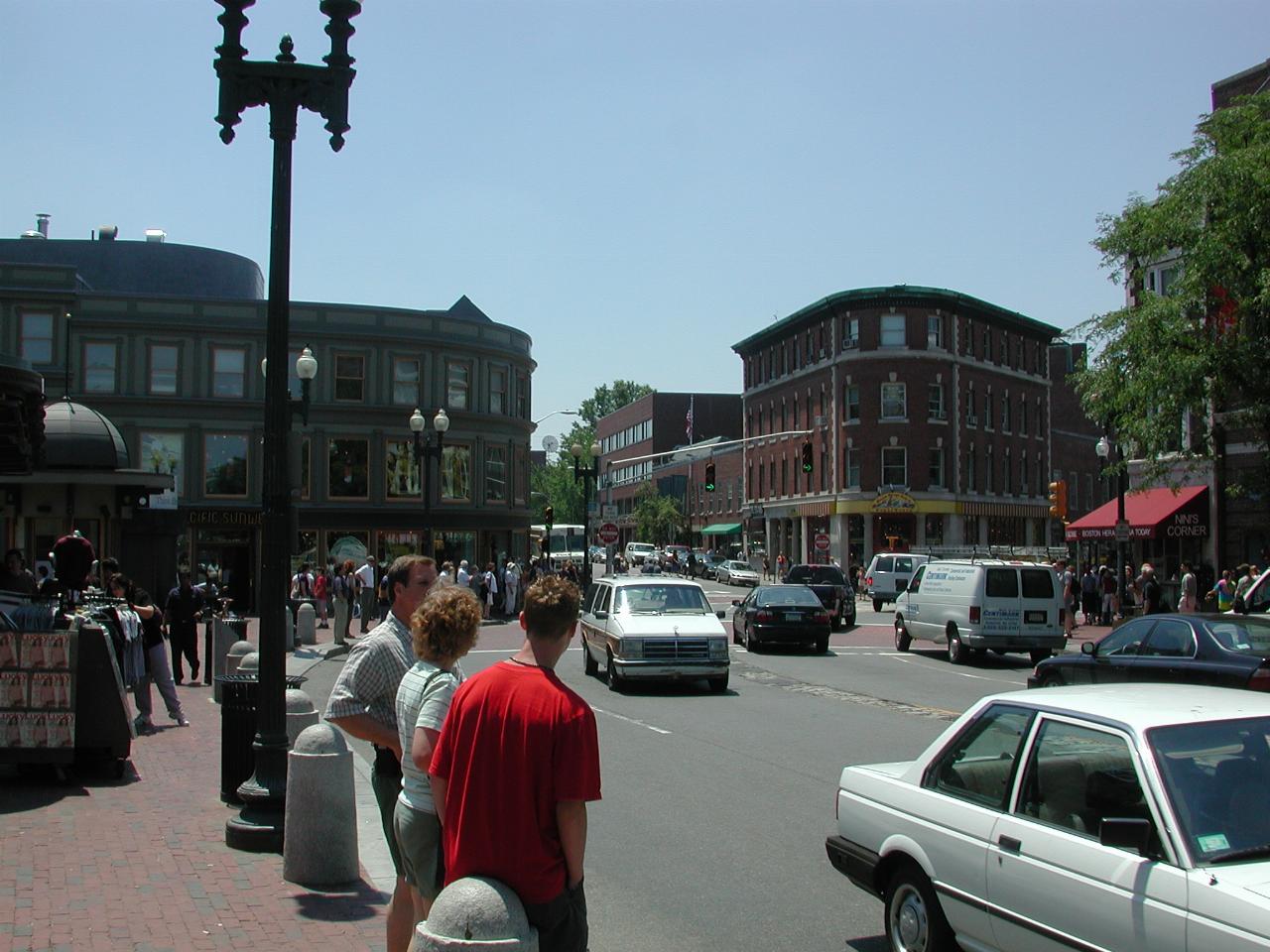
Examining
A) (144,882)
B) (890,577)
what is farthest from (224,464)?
(144,882)

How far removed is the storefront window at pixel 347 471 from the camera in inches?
1822

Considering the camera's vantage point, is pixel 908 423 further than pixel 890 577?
Yes

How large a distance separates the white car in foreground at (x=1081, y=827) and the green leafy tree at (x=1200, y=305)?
1979 centimetres

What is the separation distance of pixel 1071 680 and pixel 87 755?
35.6 ft

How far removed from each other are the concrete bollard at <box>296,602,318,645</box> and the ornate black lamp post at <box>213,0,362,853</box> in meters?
17.8

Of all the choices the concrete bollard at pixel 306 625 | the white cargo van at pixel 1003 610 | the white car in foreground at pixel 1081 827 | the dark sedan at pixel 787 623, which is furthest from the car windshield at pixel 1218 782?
the concrete bollard at pixel 306 625

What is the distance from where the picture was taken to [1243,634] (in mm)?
13570

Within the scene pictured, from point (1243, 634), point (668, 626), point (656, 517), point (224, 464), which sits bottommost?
point (668, 626)

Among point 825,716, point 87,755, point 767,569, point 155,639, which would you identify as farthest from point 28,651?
point 767,569

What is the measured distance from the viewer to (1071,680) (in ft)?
48.8

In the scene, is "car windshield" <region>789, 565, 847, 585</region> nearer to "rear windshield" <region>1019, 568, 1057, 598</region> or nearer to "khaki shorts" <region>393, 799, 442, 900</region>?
"rear windshield" <region>1019, 568, 1057, 598</region>

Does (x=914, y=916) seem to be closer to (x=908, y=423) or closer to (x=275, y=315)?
(x=275, y=315)

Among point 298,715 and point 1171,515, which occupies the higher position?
point 1171,515

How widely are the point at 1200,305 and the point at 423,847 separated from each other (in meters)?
24.3
